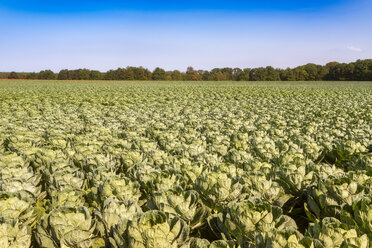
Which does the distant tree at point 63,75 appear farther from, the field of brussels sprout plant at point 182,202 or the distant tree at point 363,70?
the field of brussels sprout plant at point 182,202

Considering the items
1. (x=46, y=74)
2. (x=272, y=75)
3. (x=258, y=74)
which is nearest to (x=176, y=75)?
(x=258, y=74)

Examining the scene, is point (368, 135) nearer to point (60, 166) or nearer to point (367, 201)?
point (367, 201)

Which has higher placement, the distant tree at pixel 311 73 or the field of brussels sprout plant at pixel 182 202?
the distant tree at pixel 311 73

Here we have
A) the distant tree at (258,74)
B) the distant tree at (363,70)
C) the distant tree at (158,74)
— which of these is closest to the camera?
the distant tree at (363,70)

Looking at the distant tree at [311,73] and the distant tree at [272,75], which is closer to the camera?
the distant tree at [311,73]

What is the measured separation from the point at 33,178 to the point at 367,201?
4309 mm

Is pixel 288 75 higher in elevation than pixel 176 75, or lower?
lower

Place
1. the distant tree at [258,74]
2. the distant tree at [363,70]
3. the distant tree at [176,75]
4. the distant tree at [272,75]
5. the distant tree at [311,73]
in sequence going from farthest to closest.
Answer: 1. the distant tree at [176,75]
2. the distant tree at [258,74]
3. the distant tree at [272,75]
4. the distant tree at [311,73]
5. the distant tree at [363,70]

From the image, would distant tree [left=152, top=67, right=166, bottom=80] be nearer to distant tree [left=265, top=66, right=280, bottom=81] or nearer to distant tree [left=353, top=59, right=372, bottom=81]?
distant tree [left=265, top=66, right=280, bottom=81]

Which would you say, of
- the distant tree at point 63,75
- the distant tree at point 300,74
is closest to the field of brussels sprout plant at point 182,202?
the distant tree at point 300,74

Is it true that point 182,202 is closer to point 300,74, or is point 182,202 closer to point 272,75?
point 272,75

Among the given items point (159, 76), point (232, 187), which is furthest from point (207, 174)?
point (159, 76)

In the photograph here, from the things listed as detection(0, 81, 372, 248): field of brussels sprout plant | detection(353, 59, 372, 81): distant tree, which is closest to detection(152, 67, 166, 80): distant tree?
detection(353, 59, 372, 81): distant tree

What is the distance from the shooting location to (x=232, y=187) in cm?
334
